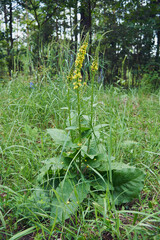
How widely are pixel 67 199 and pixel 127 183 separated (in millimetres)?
414

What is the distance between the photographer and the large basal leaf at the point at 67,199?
972mm

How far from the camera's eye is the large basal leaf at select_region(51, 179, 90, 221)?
3.19 feet

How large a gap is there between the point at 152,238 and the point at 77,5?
5.38 metres

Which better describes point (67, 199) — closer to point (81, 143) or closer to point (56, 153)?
point (81, 143)

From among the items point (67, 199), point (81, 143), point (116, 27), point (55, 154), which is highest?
point (116, 27)

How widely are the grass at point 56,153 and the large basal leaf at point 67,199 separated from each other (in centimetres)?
5

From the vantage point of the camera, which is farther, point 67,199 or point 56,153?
point 56,153

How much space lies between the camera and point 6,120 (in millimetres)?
2072

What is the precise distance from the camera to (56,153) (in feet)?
5.39

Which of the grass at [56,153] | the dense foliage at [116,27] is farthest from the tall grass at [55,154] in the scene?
the dense foliage at [116,27]

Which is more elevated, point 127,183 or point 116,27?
point 116,27

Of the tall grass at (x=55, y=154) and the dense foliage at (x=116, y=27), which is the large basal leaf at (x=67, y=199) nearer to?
the tall grass at (x=55, y=154)

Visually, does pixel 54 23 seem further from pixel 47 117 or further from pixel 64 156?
pixel 64 156

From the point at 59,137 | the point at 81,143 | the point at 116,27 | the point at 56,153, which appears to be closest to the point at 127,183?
the point at 81,143
